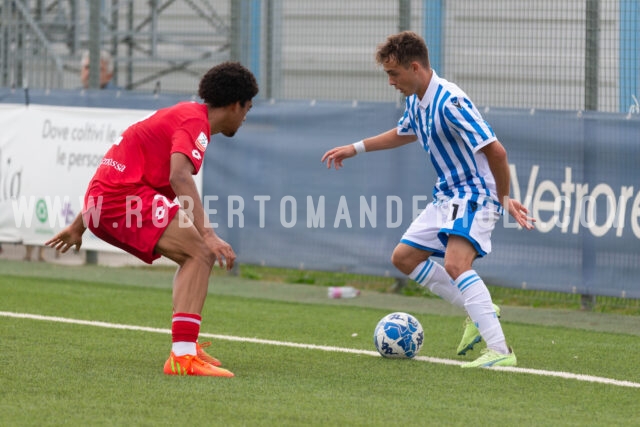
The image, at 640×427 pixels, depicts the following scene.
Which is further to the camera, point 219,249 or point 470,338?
point 470,338

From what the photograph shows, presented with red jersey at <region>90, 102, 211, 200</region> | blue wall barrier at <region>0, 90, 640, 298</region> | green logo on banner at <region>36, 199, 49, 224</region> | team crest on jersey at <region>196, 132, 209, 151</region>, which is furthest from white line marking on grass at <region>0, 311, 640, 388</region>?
green logo on banner at <region>36, 199, 49, 224</region>

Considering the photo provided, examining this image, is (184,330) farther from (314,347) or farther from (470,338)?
(470,338)

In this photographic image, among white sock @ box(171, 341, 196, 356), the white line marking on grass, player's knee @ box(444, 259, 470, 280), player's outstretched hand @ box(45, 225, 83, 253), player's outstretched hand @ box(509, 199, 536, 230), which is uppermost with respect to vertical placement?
player's outstretched hand @ box(509, 199, 536, 230)

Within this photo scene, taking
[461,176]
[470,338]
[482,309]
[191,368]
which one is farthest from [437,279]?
[191,368]

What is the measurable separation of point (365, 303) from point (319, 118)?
7.01 feet

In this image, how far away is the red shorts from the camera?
6430mm

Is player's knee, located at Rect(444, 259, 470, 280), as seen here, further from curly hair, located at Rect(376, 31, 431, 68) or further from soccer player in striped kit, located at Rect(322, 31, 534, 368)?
curly hair, located at Rect(376, 31, 431, 68)

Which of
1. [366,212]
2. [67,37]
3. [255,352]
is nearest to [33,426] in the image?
[255,352]

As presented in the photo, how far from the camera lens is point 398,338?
7.30 metres

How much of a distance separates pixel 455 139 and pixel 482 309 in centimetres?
104

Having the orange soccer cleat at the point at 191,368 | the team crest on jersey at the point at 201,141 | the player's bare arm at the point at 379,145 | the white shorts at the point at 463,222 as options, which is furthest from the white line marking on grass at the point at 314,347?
the team crest on jersey at the point at 201,141

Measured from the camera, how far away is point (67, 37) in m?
17.5

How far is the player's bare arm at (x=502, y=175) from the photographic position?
6840 millimetres

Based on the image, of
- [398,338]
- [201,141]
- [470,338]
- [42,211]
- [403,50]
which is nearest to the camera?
[201,141]
